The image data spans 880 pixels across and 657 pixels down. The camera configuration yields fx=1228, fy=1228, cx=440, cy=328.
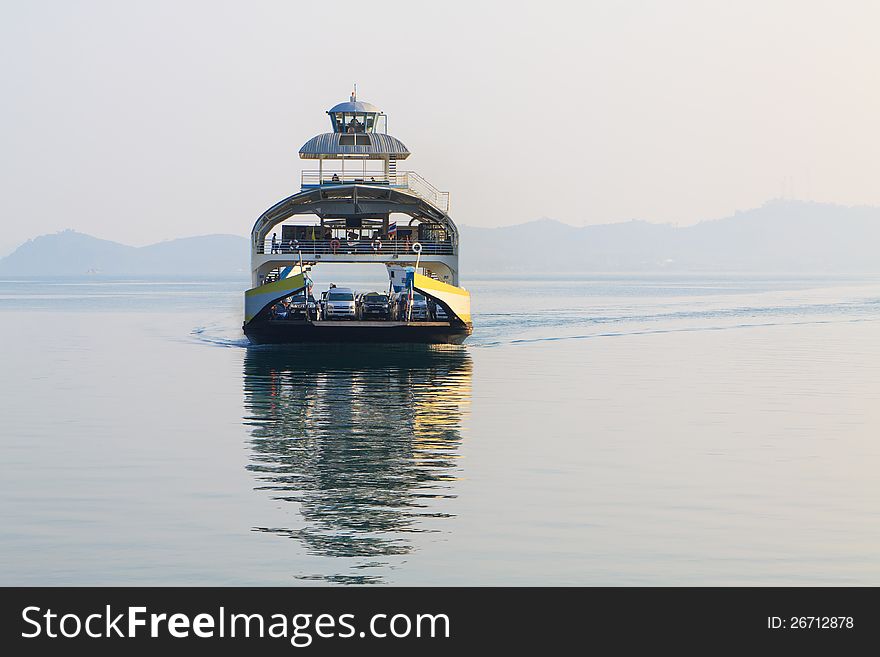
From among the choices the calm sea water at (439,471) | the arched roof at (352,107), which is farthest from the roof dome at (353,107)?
the calm sea water at (439,471)

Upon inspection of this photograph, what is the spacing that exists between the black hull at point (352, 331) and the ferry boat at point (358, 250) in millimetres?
50

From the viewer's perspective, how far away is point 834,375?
173 ft

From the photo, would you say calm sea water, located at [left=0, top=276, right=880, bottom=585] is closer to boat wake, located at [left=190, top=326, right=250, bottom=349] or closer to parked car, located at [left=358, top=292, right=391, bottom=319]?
parked car, located at [left=358, top=292, right=391, bottom=319]

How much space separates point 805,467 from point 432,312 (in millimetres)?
38794

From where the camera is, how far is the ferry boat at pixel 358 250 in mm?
62438

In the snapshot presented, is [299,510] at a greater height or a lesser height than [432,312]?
lesser

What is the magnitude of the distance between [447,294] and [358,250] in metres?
9.55

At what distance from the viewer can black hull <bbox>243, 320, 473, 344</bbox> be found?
6091 centimetres

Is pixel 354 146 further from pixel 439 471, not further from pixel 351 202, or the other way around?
pixel 439 471

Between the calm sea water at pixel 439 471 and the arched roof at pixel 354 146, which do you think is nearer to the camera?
the calm sea water at pixel 439 471

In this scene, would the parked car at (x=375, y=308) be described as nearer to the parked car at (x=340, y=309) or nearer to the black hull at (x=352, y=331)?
the parked car at (x=340, y=309)

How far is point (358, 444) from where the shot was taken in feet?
103

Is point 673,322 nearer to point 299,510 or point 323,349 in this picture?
point 323,349
